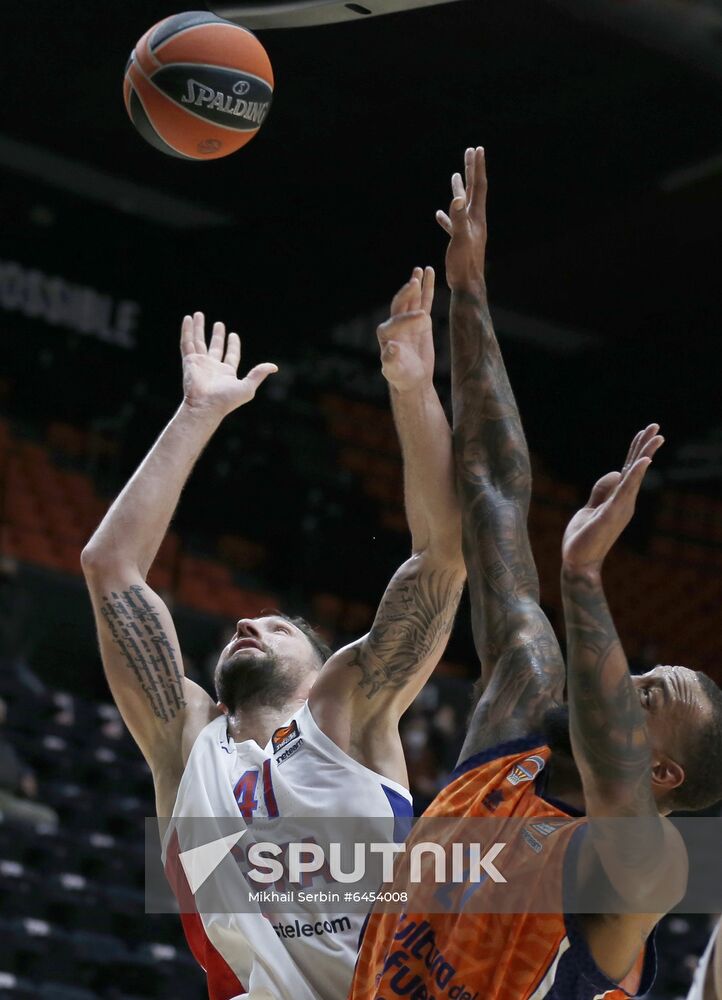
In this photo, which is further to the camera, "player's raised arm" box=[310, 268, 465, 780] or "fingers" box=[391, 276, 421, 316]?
"fingers" box=[391, 276, 421, 316]

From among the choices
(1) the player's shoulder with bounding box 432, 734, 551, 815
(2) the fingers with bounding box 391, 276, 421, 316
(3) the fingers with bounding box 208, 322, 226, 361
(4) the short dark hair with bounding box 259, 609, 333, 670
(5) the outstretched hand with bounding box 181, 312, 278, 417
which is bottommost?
(1) the player's shoulder with bounding box 432, 734, 551, 815

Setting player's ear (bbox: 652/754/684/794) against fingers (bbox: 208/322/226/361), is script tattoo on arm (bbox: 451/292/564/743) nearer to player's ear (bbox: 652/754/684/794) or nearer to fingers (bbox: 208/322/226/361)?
player's ear (bbox: 652/754/684/794)

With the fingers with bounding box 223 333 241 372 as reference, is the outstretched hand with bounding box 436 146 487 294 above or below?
above

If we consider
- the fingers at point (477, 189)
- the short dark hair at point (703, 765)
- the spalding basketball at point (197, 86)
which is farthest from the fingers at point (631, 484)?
the spalding basketball at point (197, 86)

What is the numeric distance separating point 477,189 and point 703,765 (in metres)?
1.56

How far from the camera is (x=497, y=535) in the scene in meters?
3.11

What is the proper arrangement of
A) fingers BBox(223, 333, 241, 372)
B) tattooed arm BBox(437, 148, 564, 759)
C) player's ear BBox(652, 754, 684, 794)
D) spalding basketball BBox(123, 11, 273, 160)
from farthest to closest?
1. spalding basketball BBox(123, 11, 273, 160)
2. fingers BBox(223, 333, 241, 372)
3. tattooed arm BBox(437, 148, 564, 759)
4. player's ear BBox(652, 754, 684, 794)

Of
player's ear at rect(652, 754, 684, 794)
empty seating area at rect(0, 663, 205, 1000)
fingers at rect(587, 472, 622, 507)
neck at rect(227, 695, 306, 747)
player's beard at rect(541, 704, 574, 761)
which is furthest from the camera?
empty seating area at rect(0, 663, 205, 1000)

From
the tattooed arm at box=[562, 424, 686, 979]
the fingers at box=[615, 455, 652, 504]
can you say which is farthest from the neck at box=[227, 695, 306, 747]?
the fingers at box=[615, 455, 652, 504]

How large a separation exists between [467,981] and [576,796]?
1.24 ft

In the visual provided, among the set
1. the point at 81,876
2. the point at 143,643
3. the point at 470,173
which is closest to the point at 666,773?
the point at 143,643

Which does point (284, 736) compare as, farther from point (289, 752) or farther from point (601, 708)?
point (601, 708)

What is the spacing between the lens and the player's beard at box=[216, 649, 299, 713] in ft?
12.1

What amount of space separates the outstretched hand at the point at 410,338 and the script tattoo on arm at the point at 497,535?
0.08 m
